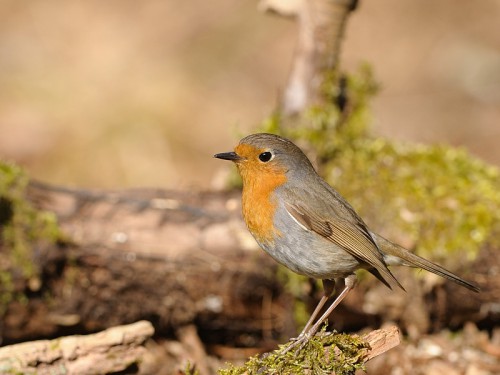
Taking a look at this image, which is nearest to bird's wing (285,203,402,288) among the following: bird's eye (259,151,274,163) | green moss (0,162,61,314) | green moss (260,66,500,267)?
bird's eye (259,151,274,163)

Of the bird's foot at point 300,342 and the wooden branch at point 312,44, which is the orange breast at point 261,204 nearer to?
Result: the bird's foot at point 300,342

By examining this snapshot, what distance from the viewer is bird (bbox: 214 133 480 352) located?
4.12 meters

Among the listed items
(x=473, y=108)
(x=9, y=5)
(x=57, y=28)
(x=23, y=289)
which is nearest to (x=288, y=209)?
(x=23, y=289)

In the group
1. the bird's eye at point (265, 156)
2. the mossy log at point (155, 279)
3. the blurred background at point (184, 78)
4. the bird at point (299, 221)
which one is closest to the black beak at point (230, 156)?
the bird at point (299, 221)

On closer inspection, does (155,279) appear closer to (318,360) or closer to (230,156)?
(230,156)

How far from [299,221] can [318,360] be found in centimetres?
80

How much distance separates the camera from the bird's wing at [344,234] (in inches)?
165

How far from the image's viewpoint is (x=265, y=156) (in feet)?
13.9

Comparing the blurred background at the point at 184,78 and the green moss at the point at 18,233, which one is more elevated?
the blurred background at the point at 184,78

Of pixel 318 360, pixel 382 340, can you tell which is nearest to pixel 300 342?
pixel 318 360

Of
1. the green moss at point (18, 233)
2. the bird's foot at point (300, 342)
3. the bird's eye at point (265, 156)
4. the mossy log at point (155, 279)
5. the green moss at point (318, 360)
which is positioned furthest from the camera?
the mossy log at point (155, 279)

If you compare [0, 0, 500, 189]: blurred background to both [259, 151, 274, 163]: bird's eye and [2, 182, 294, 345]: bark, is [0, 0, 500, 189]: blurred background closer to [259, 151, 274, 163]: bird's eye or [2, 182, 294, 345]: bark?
[2, 182, 294, 345]: bark

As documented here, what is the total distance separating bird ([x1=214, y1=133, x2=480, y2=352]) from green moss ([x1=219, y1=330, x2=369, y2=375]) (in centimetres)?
14

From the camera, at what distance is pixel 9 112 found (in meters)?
10.1
